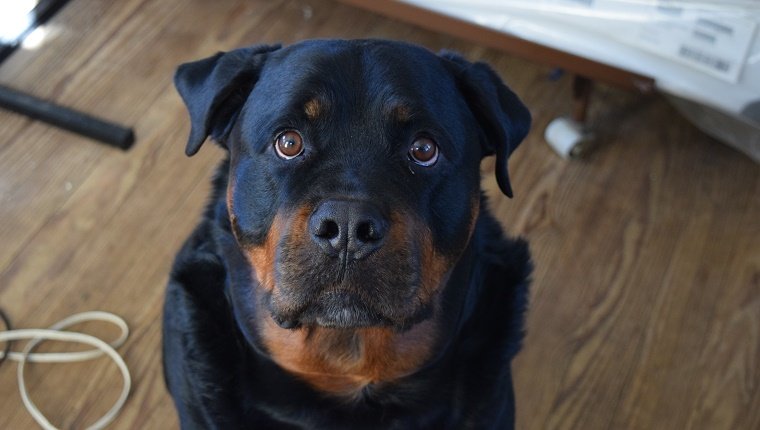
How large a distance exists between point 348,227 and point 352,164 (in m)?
0.13

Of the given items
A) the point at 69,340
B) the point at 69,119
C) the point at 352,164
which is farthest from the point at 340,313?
the point at 69,119

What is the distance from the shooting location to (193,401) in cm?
153

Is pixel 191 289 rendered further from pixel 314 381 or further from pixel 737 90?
pixel 737 90

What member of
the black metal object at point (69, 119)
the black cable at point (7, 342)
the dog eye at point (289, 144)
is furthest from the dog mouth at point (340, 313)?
the black metal object at point (69, 119)

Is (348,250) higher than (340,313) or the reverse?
higher

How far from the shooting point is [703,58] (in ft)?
7.08

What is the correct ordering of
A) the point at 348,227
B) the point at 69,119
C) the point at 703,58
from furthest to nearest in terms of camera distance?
the point at 69,119, the point at 703,58, the point at 348,227

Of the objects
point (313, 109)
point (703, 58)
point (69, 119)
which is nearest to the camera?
point (313, 109)

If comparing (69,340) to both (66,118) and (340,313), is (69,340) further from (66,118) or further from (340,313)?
(340,313)

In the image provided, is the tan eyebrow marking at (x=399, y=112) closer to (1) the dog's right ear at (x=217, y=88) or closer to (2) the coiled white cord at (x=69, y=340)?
(1) the dog's right ear at (x=217, y=88)

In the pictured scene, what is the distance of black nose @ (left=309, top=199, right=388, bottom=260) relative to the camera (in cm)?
120

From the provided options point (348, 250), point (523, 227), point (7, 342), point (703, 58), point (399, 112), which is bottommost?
point (7, 342)

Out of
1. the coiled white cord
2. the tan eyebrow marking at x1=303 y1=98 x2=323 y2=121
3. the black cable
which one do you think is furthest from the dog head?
the black cable

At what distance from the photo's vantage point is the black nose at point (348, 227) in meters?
1.20
